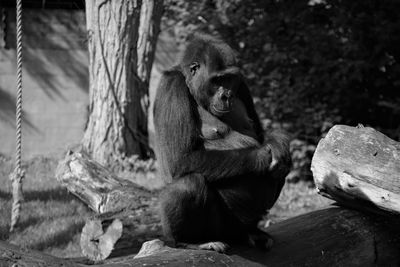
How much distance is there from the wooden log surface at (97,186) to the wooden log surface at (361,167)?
1891mm

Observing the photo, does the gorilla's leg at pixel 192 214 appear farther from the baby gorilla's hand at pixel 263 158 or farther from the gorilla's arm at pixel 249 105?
the gorilla's arm at pixel 249 105

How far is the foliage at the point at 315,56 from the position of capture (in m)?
10.2

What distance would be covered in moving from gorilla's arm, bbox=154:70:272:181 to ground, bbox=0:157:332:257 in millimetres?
1232

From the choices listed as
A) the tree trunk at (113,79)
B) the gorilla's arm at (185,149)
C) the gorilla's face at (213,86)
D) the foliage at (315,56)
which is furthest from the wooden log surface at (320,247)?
the foliage at (315,56)

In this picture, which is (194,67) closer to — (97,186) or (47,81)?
(97,186)

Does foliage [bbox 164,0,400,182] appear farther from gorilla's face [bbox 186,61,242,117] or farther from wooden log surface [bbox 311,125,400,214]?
gorilla's face [bbox 186,61,242,117]

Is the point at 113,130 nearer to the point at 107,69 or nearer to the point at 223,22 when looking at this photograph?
the point at 107,69

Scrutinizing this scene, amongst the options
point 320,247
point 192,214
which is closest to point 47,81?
point 192,214

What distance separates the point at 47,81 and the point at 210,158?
25.0 ft

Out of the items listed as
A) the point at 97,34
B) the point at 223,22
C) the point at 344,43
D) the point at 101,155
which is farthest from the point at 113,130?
the point at 344,43

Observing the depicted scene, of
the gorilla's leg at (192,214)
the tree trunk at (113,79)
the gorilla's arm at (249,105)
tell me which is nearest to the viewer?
the gorilla's leg at (192,214)

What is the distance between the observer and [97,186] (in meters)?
6.45

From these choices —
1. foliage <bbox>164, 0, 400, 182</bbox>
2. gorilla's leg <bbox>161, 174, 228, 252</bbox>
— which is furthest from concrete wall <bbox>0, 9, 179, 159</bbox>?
gorilla's leg <bbox>161, 174, 228, 252</bbox>

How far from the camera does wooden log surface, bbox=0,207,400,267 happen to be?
387 cm
